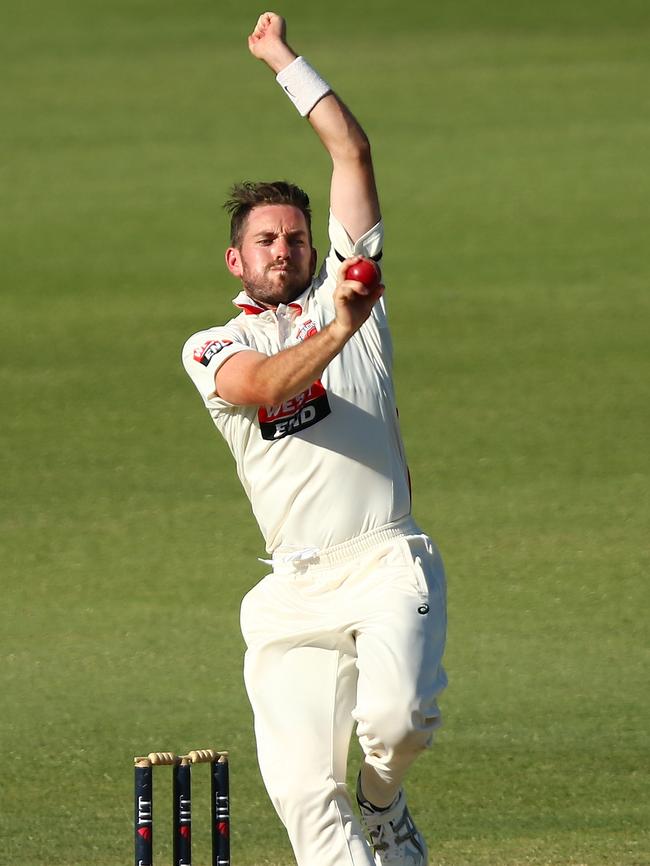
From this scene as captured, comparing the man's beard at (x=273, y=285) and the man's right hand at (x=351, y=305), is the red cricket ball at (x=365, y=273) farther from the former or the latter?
the man's beard at (x=273, y=285)

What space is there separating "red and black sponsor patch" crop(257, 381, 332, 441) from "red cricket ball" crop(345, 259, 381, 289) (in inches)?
19.0

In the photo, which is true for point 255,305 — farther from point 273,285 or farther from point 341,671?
point 341,671

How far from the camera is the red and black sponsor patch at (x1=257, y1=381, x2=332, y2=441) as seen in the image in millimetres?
4922

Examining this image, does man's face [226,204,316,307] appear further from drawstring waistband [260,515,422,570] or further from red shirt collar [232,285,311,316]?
drawstring waistband [260,515,422,570]

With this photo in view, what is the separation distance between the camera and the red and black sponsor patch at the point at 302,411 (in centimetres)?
492

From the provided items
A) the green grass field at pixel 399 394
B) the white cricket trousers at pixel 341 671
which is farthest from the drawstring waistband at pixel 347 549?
the green grass field at pixel 399 394

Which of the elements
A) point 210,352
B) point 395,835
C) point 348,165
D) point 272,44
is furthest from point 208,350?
point 395,835

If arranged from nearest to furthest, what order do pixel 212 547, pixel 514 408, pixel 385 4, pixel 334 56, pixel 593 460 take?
pixel 212 547, pixel 593 460, pixel 514 408, pixel 334 56, pixel 385 4

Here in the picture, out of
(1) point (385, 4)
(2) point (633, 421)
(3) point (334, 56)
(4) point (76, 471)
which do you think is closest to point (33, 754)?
(4) point (76, 471)

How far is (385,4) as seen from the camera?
21125 mm

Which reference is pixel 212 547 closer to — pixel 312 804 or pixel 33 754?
pixel 33 754

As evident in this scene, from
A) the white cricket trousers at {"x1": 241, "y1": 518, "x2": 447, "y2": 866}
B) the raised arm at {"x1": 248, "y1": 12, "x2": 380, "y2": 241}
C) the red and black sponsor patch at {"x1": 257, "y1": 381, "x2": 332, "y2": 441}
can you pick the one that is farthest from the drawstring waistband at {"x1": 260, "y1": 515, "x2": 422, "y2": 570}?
the raised arm at {"x1": 248, "y1": 12, "x2": 380, "y2": 241}

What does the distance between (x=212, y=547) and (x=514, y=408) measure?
9.34 ft

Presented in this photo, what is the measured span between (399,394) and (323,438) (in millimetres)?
6978
